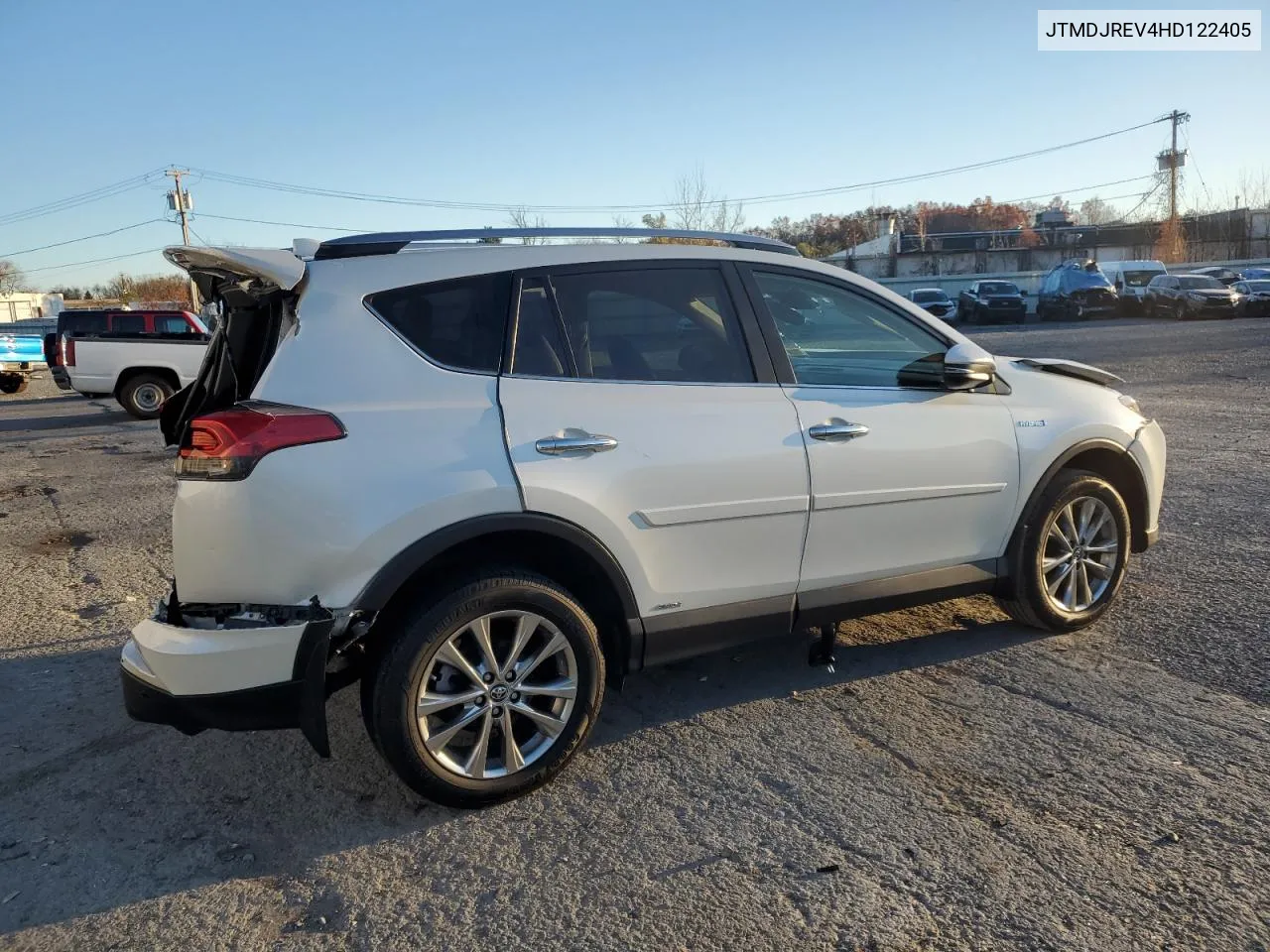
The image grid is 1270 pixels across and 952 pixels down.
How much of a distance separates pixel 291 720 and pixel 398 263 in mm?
1559

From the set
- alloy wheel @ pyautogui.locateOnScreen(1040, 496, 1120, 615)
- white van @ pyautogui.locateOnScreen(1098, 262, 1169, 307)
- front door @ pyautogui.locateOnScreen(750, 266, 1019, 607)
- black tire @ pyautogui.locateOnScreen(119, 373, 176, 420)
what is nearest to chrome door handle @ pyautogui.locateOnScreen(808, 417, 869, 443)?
front door @ pyautogui.locateOnScreen(750, 266, 1019, 607)

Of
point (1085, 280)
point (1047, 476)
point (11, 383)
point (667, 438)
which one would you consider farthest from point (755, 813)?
point (1085, 280)

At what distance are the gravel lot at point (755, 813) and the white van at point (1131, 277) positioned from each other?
116 feet

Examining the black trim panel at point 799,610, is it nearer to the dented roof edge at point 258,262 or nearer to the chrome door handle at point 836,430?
the chrome door handle at point 836,430

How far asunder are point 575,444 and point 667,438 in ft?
1.15

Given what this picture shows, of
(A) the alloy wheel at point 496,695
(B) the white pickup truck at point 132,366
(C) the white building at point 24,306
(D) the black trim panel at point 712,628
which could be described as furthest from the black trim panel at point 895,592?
(C) the white building at point 24,306

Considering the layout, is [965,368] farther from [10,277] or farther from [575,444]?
[10,277]

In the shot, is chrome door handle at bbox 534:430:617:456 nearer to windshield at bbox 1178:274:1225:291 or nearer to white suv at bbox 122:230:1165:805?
white suv at bbox 122:230:1165:805

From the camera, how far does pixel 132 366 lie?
16188 mm

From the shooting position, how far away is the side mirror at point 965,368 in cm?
396

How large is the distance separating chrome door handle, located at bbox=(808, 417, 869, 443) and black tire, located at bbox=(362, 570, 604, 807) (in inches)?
45.2

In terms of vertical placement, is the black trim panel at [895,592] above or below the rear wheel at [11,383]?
below

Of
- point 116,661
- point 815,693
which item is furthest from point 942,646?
point 116,661

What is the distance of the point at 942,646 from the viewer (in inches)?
175
